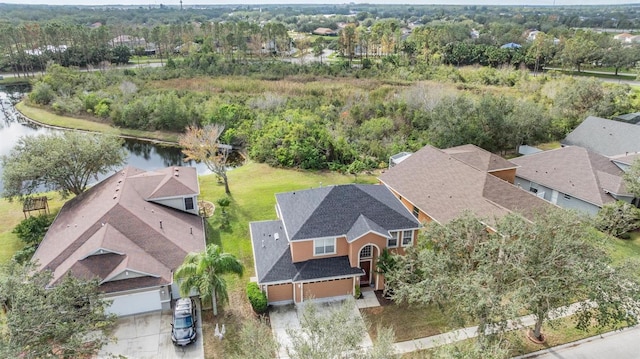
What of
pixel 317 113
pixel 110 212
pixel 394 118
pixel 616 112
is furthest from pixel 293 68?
pixel 110 212

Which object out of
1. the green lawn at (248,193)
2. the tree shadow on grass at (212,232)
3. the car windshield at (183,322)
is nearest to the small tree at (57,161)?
the green lawn at (248,193)

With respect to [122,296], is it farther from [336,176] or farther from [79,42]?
[79,42]

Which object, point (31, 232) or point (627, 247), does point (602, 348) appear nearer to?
point (627, 247)

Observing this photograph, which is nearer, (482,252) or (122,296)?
(482,252)

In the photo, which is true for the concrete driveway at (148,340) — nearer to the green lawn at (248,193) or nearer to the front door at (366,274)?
the green lawn at (248,193)

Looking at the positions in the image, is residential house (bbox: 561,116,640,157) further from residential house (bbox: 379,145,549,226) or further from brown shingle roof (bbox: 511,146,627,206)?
residential house (bbox: 379,145,549,226)

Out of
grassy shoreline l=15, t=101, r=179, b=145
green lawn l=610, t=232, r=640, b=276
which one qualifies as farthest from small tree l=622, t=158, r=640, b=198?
grassy shoreline l=15, t=101, r=179, b=145
